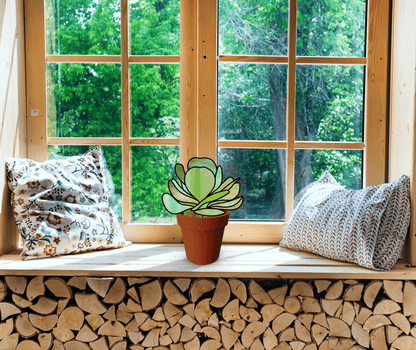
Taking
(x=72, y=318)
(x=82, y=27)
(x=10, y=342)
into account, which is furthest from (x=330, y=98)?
(x=10, y=342)

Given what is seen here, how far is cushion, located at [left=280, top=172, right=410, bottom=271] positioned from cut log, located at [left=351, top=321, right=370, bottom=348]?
247 mm

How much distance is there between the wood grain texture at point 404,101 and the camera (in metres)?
1.43

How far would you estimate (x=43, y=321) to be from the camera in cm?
133

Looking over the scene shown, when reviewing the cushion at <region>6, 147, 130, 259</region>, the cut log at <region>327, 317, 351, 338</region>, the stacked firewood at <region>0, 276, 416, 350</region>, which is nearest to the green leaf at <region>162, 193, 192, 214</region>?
the stacked firewood at <region>0, 276, 416, 350</region>

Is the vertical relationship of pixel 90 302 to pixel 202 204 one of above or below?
below

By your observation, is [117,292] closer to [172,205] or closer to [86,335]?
[86,335]

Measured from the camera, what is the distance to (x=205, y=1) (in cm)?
167

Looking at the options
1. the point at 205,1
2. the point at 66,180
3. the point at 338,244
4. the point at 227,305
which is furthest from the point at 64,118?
the point at 338,244

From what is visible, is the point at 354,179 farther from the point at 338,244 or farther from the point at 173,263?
the point at 173,263

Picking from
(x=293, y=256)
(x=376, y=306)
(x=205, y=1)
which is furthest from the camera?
(x=205, y=1)

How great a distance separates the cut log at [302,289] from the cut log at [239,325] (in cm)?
23

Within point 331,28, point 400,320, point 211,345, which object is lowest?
point 211,345

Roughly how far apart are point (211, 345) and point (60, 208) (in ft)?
2.93

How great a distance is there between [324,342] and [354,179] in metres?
0.82
